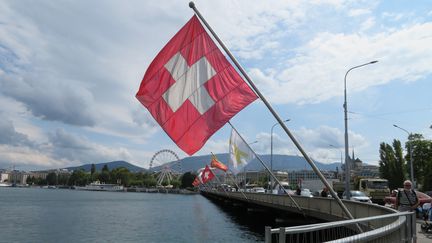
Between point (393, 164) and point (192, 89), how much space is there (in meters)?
94.6

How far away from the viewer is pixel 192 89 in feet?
43.7

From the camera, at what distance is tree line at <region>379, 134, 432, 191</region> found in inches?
3081

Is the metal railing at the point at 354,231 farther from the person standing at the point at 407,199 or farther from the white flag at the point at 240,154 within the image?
the white flag at the point at 240,154

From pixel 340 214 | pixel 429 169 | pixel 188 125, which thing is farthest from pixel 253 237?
pixel 429 169

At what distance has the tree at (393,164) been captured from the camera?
317ft

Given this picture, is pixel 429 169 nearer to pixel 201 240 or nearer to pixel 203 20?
pixel 201 240

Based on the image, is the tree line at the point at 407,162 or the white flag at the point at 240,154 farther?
the tree line at the point at 407,162

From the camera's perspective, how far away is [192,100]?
13273 millimetres

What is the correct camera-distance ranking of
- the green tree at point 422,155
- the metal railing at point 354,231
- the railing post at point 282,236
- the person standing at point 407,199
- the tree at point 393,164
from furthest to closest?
the tree at point 393,164
the green tree at point 422,155
the person standing at point 407,199
the metal railing at point 354,231
the railing post at point 282,236

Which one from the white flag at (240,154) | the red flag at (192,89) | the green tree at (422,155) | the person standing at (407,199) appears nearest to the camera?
the red flag at (192,89)

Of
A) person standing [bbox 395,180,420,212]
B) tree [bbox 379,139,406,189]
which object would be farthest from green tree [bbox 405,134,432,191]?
person standing [bbox 395,180,420,212]

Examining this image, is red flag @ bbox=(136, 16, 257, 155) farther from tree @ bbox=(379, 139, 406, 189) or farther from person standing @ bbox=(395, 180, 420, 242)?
tree @ bbox=(379, 139, 406, 189)

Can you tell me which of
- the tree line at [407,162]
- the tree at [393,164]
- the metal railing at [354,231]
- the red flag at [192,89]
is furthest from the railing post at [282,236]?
the tree at [393,164]

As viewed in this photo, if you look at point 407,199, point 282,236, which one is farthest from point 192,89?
point 407,199
